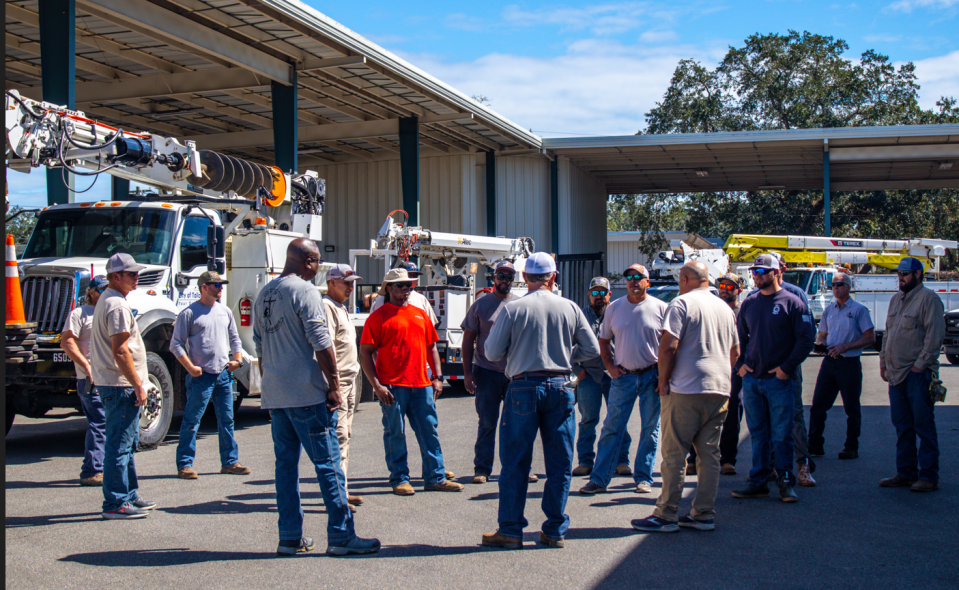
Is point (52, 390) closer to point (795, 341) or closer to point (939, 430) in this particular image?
point (795, 341)

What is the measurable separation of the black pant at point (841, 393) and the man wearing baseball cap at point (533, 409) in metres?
3.99

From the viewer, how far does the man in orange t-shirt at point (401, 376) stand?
6926 millimetres

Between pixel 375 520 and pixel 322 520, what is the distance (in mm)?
395

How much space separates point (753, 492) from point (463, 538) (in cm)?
258

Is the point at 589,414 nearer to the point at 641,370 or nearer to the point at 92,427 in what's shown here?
the point at 641,370

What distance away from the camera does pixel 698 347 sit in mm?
5766

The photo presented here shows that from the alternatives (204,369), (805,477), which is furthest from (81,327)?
(805,477)

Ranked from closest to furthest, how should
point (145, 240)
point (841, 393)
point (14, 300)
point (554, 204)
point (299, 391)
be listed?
point (299, 391)
point (841, 393)
point (14, 300)
point (145, 240)
point (554, 204)

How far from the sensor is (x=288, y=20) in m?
15.9

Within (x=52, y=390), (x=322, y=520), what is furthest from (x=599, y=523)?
(x=52, y=390)

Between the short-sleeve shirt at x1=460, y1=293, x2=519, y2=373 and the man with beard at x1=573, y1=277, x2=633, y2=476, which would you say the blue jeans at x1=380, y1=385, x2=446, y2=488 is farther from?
the man with beard at x1=573, y1=277, x2=633, y2=476

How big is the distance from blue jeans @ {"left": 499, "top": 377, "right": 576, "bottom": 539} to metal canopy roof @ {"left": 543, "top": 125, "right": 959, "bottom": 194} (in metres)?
20.8

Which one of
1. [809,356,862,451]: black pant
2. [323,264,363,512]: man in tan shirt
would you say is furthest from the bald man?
[809,356,862,451]: black pant

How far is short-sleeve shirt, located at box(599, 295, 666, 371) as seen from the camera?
23.2 feet
